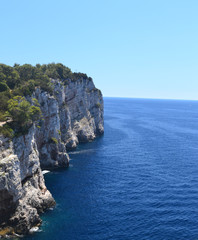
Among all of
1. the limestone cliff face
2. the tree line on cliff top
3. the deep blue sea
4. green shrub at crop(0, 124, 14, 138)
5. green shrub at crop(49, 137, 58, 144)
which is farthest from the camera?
green shrub at crop(49, 137, 58, 144)

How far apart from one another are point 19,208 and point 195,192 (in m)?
48.0

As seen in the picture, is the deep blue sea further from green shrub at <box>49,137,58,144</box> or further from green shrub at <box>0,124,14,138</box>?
green shrub at <box>0,124,14,138</box>

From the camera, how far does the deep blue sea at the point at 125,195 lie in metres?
45.4

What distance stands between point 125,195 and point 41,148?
114 ft

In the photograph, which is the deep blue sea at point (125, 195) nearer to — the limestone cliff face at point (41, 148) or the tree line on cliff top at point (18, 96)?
the limestone cliff face at point (41, 148)

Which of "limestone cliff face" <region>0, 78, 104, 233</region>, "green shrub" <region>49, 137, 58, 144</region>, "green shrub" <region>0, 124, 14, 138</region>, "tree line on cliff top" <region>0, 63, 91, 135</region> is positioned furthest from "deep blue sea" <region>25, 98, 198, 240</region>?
"tree line on cliff top" <region>0, 63, 91, 135</region>

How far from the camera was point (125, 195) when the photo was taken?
60.8 metres

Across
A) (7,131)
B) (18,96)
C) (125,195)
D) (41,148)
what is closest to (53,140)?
(41,148)

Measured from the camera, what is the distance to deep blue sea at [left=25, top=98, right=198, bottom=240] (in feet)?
149

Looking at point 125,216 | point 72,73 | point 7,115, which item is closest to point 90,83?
point 72,73

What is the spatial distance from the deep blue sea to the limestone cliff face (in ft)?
15.2

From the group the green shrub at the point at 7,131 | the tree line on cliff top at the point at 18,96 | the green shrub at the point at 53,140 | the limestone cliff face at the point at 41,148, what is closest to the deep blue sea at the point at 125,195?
the limestone cliff face at the point at 41,148

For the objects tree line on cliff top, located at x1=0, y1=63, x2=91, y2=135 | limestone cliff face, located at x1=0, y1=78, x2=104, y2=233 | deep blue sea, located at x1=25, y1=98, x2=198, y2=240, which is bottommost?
deep blue sea, located at x1=25, y1=98, x2=198, y2=240

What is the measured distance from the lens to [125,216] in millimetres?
50562
